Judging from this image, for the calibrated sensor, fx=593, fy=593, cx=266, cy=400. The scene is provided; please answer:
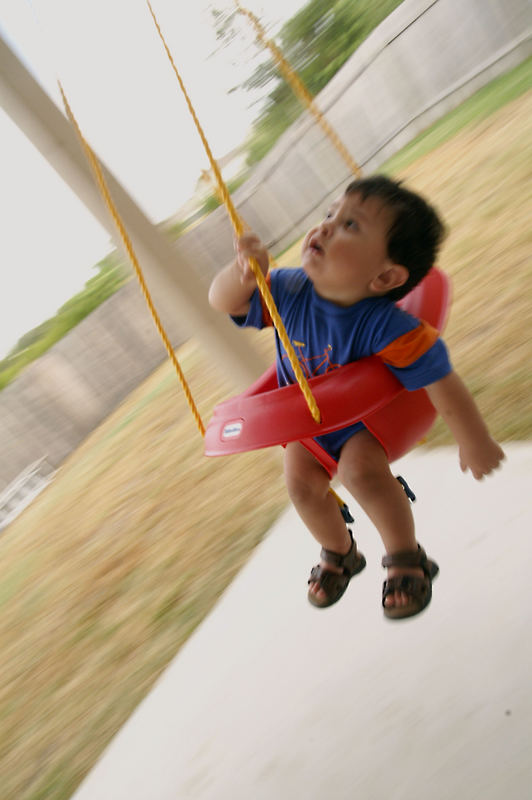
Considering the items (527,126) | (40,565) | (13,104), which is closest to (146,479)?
(40,565)

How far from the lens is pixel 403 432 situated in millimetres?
1104

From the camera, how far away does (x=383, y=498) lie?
1055 millimetres

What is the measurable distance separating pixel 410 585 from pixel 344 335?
0.46 meters

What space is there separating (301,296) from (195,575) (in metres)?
1.07

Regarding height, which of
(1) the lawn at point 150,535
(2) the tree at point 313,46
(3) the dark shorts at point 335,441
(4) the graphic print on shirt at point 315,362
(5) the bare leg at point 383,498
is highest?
(2) the tree at point 313,46

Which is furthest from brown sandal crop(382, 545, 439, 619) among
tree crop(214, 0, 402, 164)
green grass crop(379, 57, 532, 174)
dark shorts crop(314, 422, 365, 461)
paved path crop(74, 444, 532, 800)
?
tree crop(214, 0, 402, 164)

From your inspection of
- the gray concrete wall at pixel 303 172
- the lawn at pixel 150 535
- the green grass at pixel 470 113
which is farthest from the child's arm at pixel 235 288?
the green grass at pixel 470 113

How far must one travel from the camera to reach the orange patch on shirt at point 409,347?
99 centimetres

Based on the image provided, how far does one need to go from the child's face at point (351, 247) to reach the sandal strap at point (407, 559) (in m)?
0.47

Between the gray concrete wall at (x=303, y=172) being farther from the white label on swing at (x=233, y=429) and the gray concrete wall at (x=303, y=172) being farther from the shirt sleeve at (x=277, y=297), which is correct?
the white label on swing at (x=233, y=429)

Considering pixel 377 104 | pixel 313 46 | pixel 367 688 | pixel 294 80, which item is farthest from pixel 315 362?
pixel 313 46

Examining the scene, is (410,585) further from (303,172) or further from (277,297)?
(303,172)

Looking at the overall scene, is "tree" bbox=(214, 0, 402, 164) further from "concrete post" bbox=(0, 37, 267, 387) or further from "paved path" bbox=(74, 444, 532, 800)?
"paved path" bbox=(74, 444, 532, 800)

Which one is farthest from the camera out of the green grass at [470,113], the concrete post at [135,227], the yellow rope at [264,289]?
the green grass at [470,113]
